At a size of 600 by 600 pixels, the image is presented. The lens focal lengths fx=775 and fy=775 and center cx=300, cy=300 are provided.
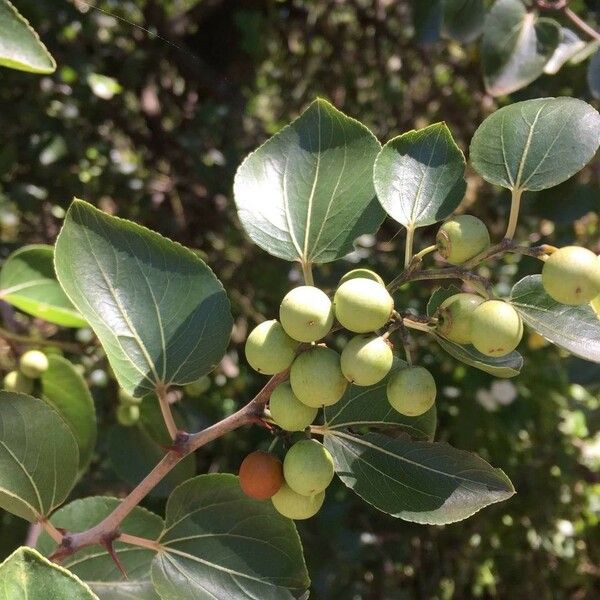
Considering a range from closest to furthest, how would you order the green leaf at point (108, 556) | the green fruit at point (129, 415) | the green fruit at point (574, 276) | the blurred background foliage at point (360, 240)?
the green fruit at point (574, 276) < the green leaf at point (108, 556) < the green fruit at point (129, 415) < the blurred background foliage at point (360, 240)

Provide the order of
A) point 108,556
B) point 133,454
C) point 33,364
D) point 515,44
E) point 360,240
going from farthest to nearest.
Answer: point 360,240 → point 515,44 → point 133,454 → point 33,364 → point 108,556

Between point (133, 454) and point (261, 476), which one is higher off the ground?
point (261, 476)

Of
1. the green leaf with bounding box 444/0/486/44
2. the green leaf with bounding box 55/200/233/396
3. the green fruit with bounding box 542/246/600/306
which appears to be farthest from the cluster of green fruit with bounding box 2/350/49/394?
the green leaf with bounding box 444/0/486/44

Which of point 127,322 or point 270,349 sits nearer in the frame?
point 270,349

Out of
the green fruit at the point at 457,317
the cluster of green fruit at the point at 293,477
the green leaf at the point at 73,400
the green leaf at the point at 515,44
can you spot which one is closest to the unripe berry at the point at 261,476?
the cluster of green fruit at the point at 293,477

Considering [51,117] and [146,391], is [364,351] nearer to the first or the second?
[146,391]

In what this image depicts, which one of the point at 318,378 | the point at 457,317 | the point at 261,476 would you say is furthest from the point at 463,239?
the point at 261,476

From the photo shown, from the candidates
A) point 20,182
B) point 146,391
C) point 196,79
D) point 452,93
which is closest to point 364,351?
point 146,391

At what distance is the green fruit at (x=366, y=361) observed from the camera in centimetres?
62

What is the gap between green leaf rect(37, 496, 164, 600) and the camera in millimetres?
893

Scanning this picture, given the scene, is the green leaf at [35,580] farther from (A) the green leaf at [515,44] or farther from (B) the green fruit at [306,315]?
(A) the green leaf at [515,44]

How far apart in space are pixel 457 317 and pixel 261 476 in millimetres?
244

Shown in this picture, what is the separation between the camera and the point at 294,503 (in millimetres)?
740

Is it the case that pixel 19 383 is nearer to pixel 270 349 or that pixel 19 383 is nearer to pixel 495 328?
pixel 270 349
